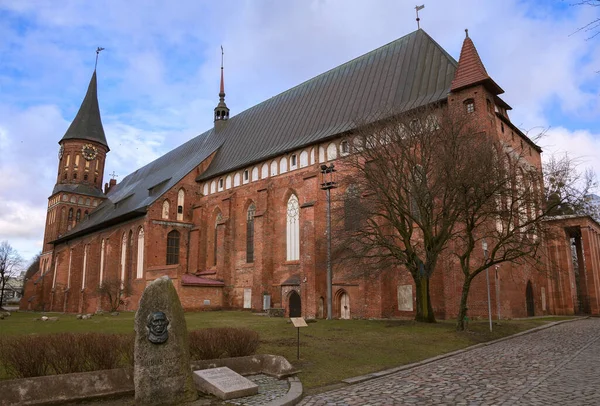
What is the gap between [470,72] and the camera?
21688mm

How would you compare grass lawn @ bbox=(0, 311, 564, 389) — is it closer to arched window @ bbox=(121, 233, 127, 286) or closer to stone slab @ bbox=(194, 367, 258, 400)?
stone slab @ bbox=(194, 367, 258, 400)

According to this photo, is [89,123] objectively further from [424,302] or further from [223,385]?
[223,385]

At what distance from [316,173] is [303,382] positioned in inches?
767

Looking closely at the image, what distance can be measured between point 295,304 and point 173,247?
505 inches

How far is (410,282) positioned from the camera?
73.2 ft

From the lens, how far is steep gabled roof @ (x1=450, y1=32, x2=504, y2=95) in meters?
21.1

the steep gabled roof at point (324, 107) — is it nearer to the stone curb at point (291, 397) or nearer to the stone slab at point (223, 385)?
the stone curb at point (291, 397)

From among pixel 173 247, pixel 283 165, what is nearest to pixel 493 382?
pixel 283 165

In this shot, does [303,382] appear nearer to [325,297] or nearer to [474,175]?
[474,175]

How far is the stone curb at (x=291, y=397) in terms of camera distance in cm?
655

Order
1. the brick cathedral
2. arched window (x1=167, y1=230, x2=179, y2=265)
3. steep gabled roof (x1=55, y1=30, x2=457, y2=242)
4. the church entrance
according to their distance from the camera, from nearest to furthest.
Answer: the brick cathedral → the church entrance → steep gabled roof (x1=55, y1=30, x2=457, y2=242) → arched window (x1=167, y1=230, x2=179, y2=265)

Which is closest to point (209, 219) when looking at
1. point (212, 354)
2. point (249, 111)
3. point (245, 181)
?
point (245, 181)

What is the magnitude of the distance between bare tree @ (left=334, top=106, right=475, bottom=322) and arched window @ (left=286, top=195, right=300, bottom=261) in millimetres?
8709

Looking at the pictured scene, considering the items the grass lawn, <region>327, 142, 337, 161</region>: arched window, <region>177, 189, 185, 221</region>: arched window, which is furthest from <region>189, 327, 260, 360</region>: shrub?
<region>177, 189, 185, 221</region>: arched window
